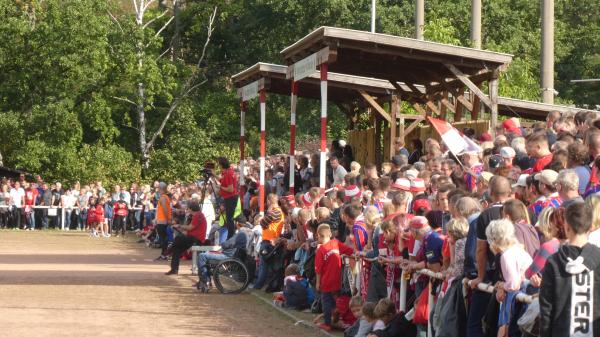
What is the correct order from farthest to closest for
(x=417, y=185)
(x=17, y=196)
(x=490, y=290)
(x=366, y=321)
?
1. (x=17, y=196)
2. (x=417, y=185)
3. (x=366, y=321)
4. (x=490, y=290)

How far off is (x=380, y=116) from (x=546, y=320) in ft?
68.0

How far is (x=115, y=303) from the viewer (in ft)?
62.5

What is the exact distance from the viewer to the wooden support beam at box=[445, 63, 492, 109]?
73.2 ft

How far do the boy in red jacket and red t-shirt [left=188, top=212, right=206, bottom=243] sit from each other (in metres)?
8.86

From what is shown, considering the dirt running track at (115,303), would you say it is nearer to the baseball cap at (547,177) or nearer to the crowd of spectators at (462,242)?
the crowd of spectators at (462,242)

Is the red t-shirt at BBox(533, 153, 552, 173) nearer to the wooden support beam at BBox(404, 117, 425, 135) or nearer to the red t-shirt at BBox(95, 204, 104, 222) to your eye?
the wooden support beam at BBox(404, 117, 425, 135)

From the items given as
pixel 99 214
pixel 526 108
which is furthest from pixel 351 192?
pixel 99 214

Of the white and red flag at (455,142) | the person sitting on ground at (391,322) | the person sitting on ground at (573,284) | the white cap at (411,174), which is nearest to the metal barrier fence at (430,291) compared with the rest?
the person sitting on ground at (391,322)

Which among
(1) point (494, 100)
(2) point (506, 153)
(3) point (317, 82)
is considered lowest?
(2) point (506, 153)

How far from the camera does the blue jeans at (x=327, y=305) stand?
15961mm

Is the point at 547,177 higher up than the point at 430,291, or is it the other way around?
the point at 547,177

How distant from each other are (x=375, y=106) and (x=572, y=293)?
20.2 meters

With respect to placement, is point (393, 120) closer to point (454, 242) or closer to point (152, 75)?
point (454, 242)

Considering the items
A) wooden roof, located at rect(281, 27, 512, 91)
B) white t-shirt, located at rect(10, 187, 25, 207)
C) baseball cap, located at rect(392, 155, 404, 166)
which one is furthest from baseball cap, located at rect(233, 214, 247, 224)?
white t-shirt, located at rect(10, 187, 25, 207)
